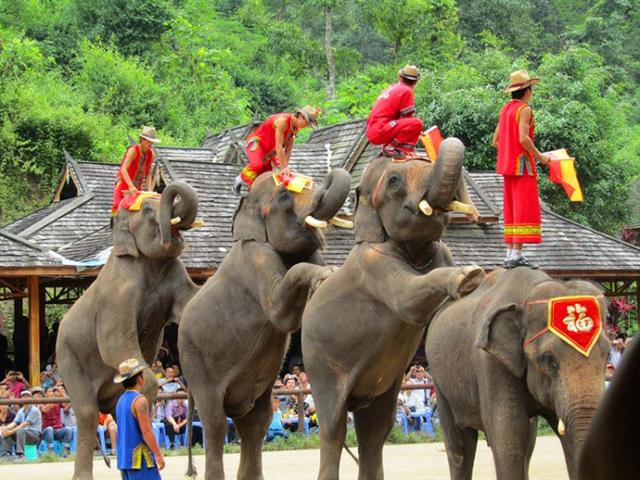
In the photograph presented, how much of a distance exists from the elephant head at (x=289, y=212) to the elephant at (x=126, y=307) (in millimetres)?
833

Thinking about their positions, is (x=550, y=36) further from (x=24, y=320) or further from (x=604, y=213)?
(x=24, y=320)

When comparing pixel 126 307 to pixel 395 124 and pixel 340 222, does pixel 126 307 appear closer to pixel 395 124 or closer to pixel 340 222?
pixel 340 222

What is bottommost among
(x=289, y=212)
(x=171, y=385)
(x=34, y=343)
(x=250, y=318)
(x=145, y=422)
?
(x=171, y=385)

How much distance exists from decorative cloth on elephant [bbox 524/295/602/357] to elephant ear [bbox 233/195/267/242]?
2996 mm

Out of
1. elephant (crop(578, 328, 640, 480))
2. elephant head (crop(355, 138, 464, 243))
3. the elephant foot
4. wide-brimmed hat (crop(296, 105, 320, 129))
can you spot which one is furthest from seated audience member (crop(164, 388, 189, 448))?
elephant (crop(578, 328, 640, 480))

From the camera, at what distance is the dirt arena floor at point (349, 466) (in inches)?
431

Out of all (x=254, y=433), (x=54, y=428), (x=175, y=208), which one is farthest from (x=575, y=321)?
(x=54, y=428)

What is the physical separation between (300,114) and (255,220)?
0.98 meters

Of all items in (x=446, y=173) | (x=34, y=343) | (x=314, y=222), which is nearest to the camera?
(x=446, y=173)

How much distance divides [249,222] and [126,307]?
161 centimetres

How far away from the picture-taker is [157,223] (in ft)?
33.7

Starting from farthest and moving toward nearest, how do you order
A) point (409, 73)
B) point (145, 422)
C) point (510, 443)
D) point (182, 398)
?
point (182, 398) → point (409, 73) → point (145, 422) → point (510, 443)

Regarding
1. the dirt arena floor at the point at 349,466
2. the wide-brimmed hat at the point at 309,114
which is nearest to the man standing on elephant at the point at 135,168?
the wide-brimmed hat at the point at 309,114

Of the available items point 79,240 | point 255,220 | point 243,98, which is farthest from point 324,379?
point 243,98
